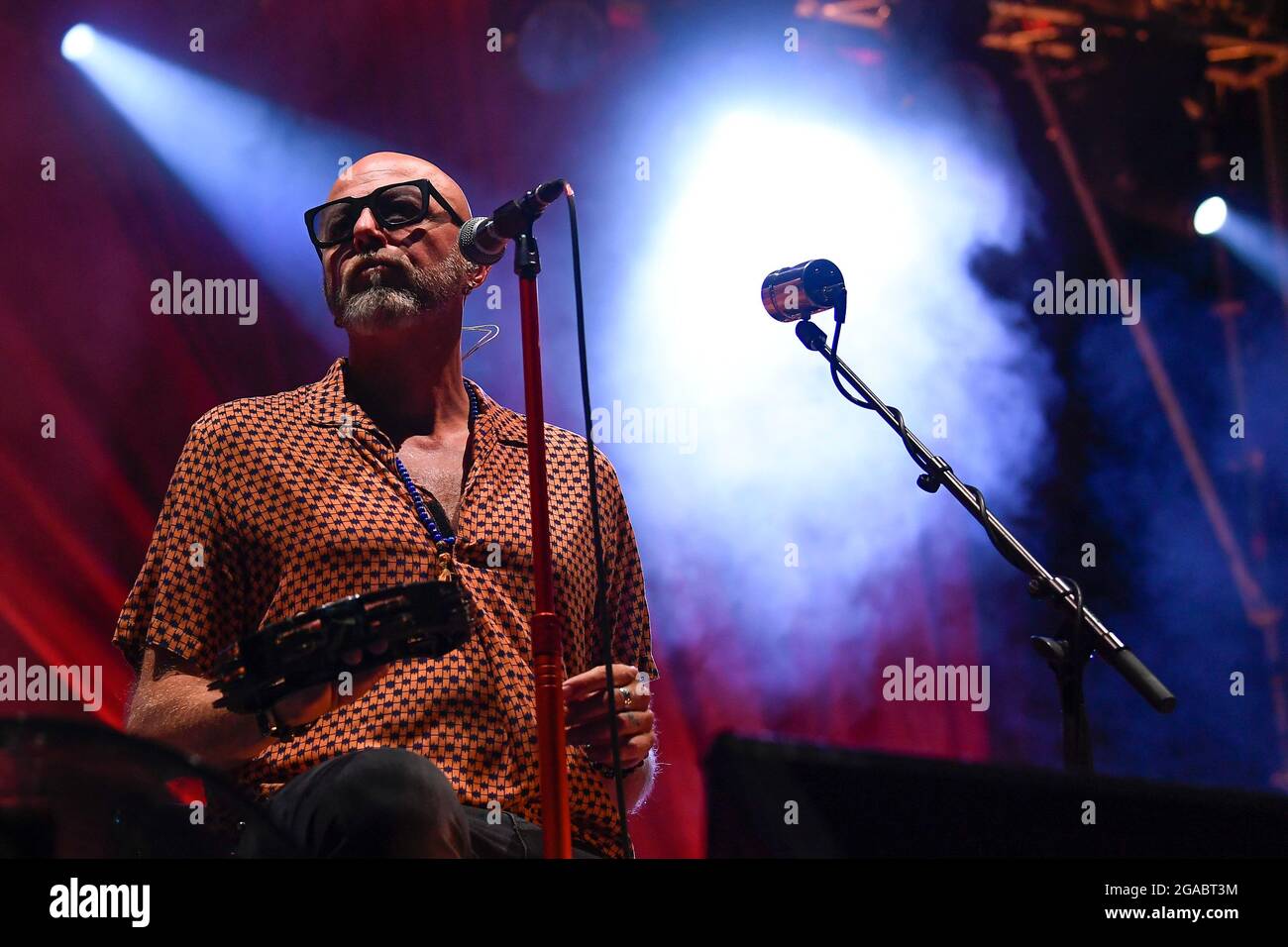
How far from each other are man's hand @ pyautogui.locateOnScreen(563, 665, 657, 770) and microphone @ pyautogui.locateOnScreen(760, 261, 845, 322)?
842mm

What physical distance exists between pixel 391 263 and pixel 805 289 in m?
0.84

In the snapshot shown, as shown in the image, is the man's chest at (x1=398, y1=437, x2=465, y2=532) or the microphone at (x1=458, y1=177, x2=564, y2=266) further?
the man's chest at (x1=398, y1=437, x2=465, y2=532)

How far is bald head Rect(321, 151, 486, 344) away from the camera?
2.51 m

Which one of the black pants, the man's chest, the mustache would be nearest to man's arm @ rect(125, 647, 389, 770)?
the black pants

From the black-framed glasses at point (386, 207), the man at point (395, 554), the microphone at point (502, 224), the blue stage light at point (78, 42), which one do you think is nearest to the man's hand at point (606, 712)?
the man at point (395, 554)

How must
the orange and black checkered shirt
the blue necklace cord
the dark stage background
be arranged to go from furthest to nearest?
the dark stage background → the blue necklace cord → the orange and black checkered shirt

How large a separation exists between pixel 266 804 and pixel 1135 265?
2.98m

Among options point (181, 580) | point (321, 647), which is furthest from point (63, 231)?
point (321, 647)

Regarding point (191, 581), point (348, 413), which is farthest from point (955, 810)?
point (348, 413)

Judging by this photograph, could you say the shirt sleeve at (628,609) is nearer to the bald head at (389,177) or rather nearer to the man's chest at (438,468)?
the man's chest at (438,468)

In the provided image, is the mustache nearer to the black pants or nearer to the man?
the man
